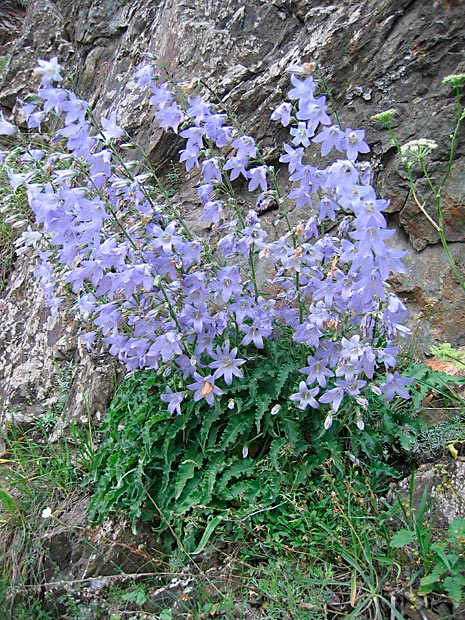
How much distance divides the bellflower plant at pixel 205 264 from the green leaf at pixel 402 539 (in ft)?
1.85

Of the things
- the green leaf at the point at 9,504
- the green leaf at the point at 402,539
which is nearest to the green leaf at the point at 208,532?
the green leaf at the point at 402,539

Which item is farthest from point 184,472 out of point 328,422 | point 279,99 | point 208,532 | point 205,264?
point 279,99

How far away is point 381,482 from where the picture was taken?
3.11 metres

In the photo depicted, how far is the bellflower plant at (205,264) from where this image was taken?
8.89 ft

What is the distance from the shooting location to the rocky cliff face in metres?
4.12

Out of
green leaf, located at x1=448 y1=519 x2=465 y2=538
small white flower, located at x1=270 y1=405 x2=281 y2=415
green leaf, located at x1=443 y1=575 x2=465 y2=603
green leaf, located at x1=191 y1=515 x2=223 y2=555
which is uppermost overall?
small white flower, located at x1=270 y1=405 x2=281 y2=415

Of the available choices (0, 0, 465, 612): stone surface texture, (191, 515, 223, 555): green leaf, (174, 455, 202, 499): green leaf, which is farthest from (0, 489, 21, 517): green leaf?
(191, 515, 223, 555): green leaf

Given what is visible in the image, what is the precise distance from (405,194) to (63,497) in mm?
3074

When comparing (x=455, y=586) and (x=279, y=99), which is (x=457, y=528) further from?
(x=279, y=99)

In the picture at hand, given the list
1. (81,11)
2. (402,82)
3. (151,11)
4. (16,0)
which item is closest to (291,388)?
(402,82)

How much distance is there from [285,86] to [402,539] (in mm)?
3511

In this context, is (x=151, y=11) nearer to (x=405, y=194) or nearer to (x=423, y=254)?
(x=405, y=194)

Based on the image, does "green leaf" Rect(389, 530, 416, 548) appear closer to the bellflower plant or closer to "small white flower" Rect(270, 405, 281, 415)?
the bellflower plant

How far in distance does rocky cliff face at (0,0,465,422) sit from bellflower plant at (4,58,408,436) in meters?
1.24
